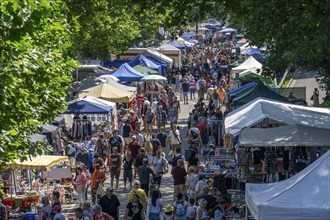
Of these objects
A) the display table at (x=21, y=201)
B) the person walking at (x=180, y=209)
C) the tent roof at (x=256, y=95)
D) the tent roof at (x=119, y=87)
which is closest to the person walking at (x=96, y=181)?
the display table at (x=21, y=201)

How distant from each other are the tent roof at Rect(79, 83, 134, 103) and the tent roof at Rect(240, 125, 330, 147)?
1395cm

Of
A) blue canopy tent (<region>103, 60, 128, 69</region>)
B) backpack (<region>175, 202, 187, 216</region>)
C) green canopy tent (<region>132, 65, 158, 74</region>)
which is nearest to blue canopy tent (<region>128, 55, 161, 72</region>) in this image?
green canopy tent (<region>132, 65, 158, 74</region>)

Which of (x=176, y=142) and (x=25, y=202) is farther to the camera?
(x=176, y=142)

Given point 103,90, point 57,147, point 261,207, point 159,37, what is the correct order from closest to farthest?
point 261,207 < point 57,147 < point 103,90 < point 159,37

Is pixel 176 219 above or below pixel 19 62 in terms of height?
below

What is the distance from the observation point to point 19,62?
14.9m

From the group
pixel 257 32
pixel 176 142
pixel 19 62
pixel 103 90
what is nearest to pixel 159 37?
pixel 103 90

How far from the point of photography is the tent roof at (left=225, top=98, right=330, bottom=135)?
22.1 metres

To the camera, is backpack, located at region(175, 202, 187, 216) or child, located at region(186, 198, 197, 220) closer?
child, located at region(186, 198, 197, 220)

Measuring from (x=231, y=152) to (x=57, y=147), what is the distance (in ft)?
19.6

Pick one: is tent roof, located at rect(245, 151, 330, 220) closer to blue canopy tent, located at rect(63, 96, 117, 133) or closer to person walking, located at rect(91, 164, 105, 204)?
person walking, located at rect(91, 164, 105, 204)

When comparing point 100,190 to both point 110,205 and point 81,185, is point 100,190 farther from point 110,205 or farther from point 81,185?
point 110,205

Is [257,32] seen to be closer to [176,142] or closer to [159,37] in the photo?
[176,142]

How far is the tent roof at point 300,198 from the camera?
1384 centimetres
